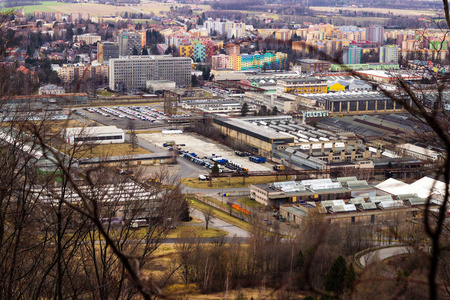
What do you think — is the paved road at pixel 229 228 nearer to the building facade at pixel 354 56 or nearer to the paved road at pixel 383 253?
the paved road at pixel 383 253

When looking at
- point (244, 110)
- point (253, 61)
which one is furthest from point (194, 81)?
point (244, 110)

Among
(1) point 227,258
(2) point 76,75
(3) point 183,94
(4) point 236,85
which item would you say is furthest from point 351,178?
(2) point 76,75

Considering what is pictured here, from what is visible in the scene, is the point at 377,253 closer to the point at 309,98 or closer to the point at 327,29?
the point at 309,98

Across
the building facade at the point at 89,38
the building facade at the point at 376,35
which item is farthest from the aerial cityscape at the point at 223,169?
the building facade at the point at 376,35

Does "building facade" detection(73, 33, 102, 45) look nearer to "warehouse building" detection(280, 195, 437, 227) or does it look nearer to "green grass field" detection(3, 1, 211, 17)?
"green grass field" detection(3, 1, 211, 17)

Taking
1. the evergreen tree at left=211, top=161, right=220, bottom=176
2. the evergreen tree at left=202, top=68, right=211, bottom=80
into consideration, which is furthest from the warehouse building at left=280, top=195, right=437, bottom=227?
the evergreen tree at left=202, top=68, right=211, bottom=80
